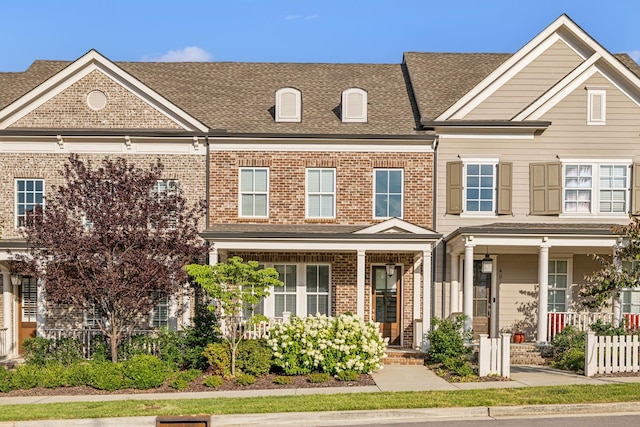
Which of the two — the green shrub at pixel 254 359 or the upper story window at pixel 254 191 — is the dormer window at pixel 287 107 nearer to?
the upper story window at pixel 254 191

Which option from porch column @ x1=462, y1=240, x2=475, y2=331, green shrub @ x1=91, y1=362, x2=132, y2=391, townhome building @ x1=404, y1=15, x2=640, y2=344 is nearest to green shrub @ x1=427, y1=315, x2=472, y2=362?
porch column @ x1=462, y1=240, x2=475, y2=331

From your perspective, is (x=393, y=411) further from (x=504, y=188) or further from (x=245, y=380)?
(x=504, y=188)

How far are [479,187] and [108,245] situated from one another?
10388mm

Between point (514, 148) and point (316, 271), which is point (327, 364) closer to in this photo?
point (316, 271)

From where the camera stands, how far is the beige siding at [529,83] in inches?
851

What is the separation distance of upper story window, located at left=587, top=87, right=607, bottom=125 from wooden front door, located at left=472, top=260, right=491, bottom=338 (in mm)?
5200

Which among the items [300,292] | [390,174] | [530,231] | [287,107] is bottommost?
[300,292]

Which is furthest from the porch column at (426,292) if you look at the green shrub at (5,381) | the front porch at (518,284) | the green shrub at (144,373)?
the green shrub at (5,381)

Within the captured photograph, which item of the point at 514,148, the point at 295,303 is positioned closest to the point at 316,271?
the point at 295,303

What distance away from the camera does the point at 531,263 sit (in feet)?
71.2

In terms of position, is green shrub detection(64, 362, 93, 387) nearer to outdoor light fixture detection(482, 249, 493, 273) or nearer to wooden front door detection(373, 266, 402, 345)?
wooden front door detection(373, 266, 402, 345)

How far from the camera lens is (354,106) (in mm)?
22219

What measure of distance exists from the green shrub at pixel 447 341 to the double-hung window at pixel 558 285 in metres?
3.99

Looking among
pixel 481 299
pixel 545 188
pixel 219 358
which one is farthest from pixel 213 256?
pixel 545 188
